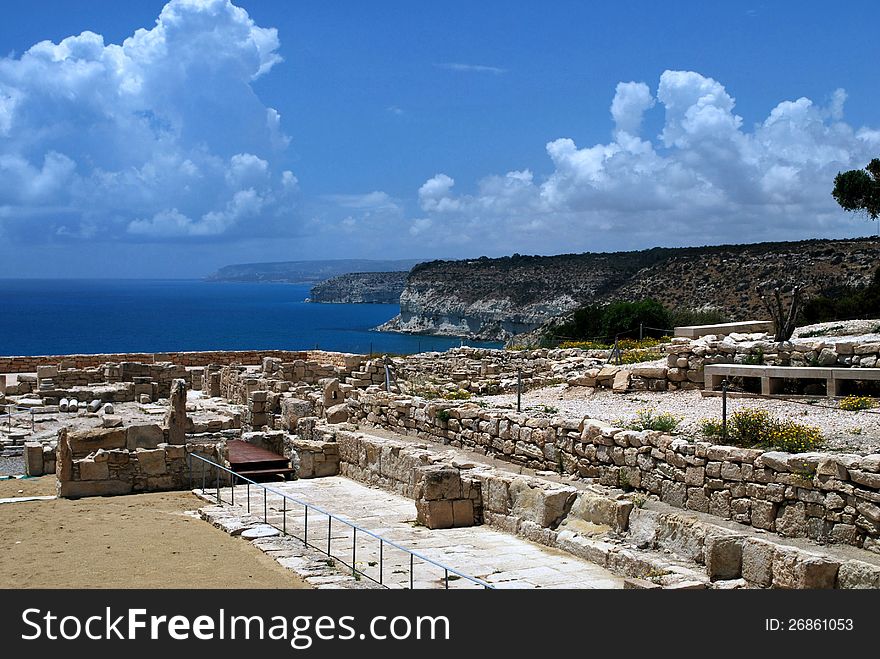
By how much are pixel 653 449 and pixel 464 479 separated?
7.88 feet

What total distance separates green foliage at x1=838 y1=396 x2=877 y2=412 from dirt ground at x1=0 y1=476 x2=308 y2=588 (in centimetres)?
758

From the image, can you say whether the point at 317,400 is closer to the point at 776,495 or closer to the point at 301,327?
the point at 776,495

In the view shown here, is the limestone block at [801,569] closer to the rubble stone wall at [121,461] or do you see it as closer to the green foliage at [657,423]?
the green foliage at [657,423]

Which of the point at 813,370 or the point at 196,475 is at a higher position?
the point at 813,370

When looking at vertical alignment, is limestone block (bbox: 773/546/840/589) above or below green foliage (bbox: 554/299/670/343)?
below

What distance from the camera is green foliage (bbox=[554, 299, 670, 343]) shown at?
38688mm

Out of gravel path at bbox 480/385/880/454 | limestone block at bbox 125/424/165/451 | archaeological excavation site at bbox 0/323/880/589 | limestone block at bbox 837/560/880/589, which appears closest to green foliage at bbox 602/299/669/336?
archaeological excavation site at bbox 0/323/880/589

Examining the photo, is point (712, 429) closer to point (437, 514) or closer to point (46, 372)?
point (437, 514)

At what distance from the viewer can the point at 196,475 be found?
1511 centimetres

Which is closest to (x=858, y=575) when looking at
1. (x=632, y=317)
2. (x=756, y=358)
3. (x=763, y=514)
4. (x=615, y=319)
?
(x=763, y=514)

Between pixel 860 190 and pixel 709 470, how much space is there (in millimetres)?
32779

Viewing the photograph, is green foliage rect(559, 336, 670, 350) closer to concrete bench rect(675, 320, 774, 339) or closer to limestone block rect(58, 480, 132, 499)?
concrete bench rect(675, 320, 774, 339)
